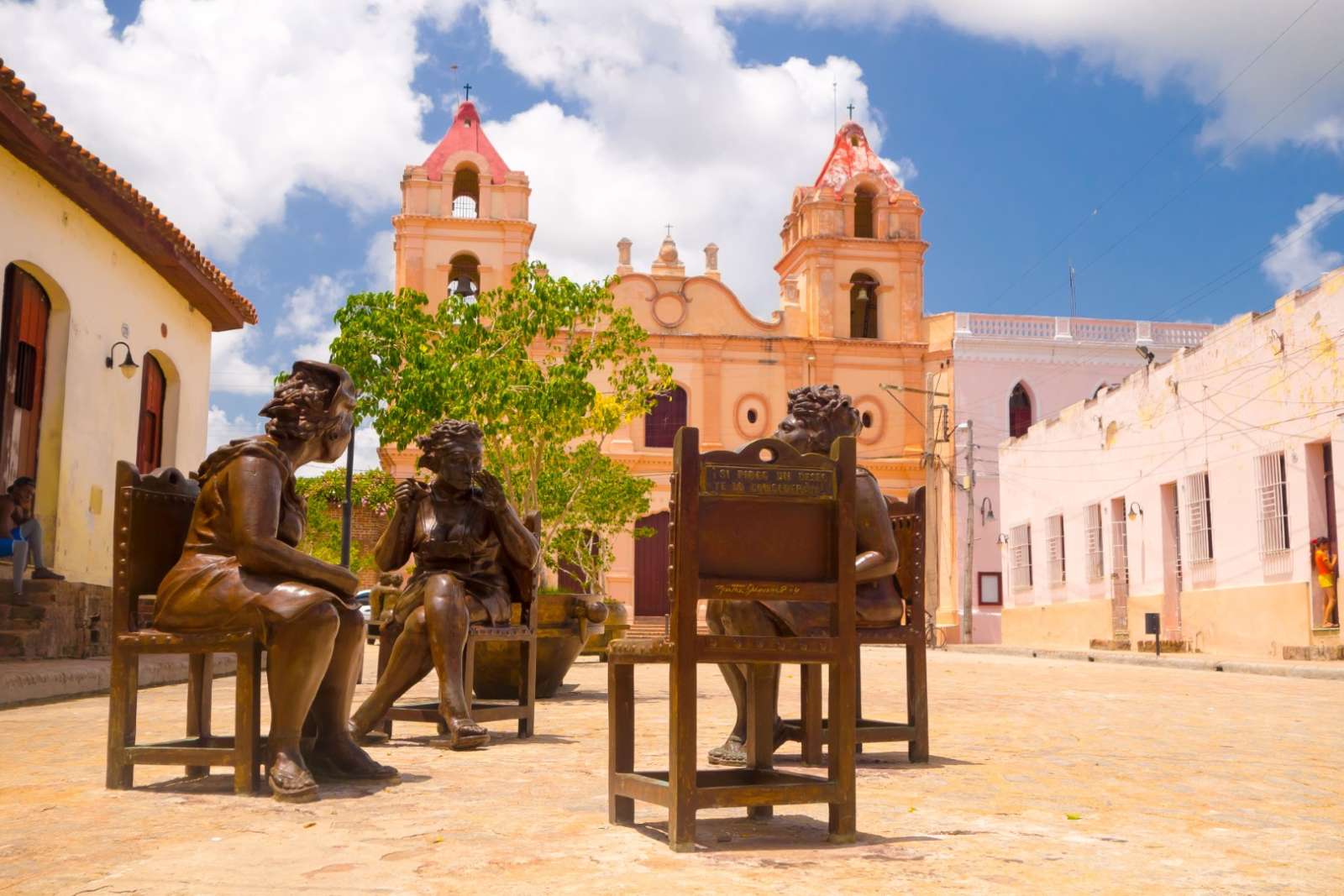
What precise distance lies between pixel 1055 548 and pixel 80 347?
854 inches

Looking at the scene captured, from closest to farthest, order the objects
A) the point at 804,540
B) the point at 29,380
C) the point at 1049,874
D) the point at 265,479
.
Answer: the point at 1049,874 → the point at 804,540 → the point at 265,479 → the point at 29,380

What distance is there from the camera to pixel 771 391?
34469 mm

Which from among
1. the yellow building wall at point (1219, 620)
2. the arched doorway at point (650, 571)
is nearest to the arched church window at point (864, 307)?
the arched doorway at point (650, 571)

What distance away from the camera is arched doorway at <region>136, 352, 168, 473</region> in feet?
51.3

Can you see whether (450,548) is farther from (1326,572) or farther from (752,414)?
(752,414)

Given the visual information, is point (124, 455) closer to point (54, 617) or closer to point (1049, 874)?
point (54, 617)

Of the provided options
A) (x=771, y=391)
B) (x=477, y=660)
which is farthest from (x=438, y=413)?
(x=771, y=391)

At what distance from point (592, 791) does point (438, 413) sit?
8.60m

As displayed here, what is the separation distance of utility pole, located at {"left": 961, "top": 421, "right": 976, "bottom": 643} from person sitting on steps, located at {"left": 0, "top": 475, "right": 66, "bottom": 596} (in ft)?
75.2

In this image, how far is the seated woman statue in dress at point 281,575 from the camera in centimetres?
406

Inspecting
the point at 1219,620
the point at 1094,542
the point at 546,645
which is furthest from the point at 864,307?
the point at 546,645

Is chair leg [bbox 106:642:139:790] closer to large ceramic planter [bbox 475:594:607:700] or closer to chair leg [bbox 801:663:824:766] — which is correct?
chair leg [bbox 801:663:824:766]
